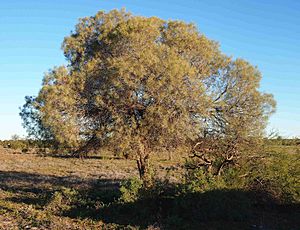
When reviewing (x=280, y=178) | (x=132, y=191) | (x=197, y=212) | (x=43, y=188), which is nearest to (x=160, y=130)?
(x=132, y=191)

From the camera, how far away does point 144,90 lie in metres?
15.8

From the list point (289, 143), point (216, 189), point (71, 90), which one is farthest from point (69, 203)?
point (289, 143)

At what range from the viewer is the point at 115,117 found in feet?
52.7

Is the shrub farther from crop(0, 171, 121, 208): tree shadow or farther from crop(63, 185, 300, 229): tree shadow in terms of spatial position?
crop(0, 171, 121, 208): tree shadow

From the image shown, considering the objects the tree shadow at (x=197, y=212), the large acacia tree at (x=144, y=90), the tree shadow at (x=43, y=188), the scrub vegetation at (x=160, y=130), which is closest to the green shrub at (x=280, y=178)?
the scrub vegetation at (x=160, y=130)

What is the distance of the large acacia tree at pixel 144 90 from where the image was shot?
607 inches

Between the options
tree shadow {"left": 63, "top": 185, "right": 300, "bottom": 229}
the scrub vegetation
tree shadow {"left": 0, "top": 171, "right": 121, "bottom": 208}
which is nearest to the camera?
tree shadow {"left": 63, "top": 185, "right": 300, "bottom": 229}

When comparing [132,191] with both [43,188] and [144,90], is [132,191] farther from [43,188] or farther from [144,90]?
[43,188]

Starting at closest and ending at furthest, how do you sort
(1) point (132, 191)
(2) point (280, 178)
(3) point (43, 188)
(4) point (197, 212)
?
(4) point (197, 212)
(1) point (132, 191)
(2) point (280, 178)
(3) point (43, 188)

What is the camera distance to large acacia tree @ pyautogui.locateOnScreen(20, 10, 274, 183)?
1543 cm

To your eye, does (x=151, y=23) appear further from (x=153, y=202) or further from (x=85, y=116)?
(x=153, y=202)

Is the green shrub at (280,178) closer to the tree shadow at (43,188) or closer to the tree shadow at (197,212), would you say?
the tree shadow at (197,212)

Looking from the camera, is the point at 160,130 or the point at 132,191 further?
the point at 160,130

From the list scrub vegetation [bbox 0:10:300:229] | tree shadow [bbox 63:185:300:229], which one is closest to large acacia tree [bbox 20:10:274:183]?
scrub vegetation [bbox 0:10:300:229]
